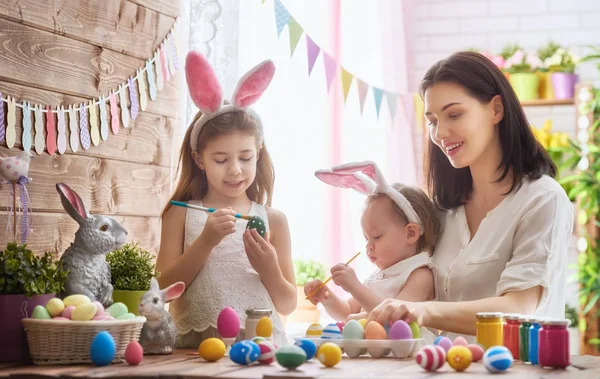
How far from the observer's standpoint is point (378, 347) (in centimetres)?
152

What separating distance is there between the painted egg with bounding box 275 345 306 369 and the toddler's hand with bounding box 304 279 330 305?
1.83 ft

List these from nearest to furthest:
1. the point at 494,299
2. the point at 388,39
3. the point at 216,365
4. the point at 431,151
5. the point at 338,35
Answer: the point at 216,365
the point at 494,299
the point at 431,151
the point at 338,35
the point at 388,39

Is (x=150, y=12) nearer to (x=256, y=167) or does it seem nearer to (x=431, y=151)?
(x=256, y=167)

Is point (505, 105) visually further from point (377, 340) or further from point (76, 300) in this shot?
point (76, 300)

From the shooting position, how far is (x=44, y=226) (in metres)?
2.04

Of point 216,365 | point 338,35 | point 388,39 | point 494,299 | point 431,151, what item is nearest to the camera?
point 216,365

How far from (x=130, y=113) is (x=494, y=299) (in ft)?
3.69

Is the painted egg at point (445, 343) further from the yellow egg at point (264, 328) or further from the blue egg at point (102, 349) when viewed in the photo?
the blue egg at point (102, 349)

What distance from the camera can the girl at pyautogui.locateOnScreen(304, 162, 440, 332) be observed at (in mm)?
1991

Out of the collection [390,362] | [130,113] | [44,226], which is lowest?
[390,362]

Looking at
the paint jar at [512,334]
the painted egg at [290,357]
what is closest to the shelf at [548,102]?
the paint jar at [512,334]

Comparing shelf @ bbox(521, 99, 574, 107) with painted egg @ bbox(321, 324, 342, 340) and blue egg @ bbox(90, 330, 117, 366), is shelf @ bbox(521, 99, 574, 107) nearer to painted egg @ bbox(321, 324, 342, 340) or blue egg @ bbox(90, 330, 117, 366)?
painted egg @ bbox(321, 324, 342, 340)

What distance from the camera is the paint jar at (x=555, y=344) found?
1394mm

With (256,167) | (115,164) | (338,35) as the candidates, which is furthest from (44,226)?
(338,35)
